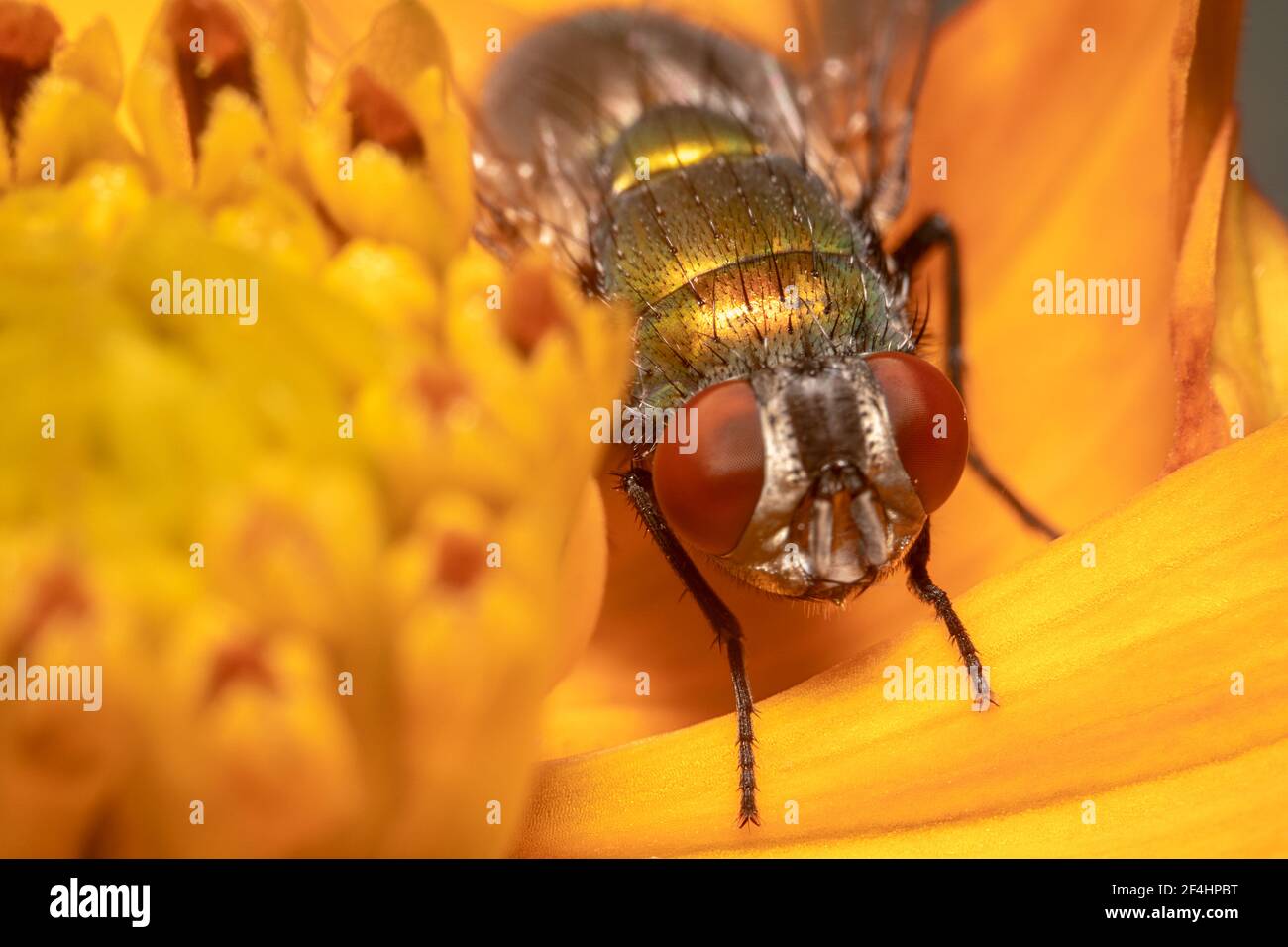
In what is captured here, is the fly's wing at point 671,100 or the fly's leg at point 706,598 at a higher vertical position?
the fly's wing at point 671,100

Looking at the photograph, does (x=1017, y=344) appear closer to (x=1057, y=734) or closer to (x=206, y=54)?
(x=1057, y=734)

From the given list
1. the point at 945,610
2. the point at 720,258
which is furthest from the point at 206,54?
the point at 945,610

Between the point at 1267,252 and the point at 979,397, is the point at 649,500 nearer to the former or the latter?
the point at 979,397

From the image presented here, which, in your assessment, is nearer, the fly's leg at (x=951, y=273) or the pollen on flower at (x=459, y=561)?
the pollen on flower at (x=459, y=561)

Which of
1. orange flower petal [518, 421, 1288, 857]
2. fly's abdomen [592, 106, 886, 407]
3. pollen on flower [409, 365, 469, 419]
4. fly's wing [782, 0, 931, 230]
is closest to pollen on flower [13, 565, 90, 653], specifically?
pollen on flower [409, 365, 469, 419]

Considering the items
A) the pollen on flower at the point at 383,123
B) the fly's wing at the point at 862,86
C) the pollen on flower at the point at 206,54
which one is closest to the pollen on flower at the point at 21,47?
the pollen on flower at the point at 206,54

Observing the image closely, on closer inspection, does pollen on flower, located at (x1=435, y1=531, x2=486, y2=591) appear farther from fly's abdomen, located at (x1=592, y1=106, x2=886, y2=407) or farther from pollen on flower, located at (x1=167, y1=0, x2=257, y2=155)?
pollen on flower, located at (x1=167, y1=0, x2=257, y2=155)

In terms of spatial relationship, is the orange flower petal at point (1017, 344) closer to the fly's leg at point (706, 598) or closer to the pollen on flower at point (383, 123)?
the fly's leg at point (706, 598)

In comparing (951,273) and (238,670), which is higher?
(951,273)
